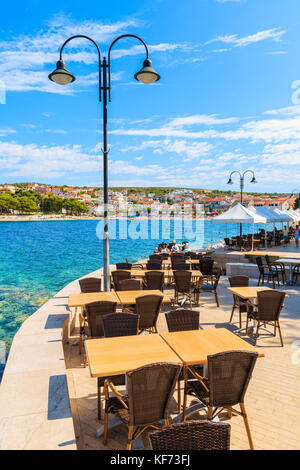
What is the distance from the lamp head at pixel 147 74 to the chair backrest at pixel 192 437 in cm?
573

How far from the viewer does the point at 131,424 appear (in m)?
2.51

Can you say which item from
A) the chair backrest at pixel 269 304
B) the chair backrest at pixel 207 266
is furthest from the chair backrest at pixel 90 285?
the chair backrest at pixel 207 266

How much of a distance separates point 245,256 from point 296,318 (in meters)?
7.85

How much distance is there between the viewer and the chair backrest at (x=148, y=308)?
495 centimetres

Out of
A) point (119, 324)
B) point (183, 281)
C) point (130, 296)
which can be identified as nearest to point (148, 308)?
point (130, 296)

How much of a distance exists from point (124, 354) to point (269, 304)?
324cm

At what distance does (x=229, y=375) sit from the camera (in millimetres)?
2787

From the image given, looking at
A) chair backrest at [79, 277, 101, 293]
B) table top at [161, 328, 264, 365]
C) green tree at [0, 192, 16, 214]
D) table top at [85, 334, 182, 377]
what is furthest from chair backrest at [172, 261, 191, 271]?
green tree at [0, 192, 16, 214]

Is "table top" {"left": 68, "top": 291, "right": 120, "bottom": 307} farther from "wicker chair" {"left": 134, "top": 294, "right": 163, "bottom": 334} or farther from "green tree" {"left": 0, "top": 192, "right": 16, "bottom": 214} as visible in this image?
"green tree" {"left": 0, "top": 192, "right": 16, "bottom": 214}

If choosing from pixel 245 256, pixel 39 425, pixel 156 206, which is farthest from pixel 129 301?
pixel 156 206

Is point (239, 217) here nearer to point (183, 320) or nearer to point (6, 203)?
point (183, 320)

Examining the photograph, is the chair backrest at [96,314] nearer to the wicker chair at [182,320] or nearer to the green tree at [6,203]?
the wicker chair at [182,320]

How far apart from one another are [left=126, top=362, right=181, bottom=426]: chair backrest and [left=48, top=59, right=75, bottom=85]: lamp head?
17.7ft

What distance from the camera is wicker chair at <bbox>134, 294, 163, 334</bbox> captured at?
4.95 meters
